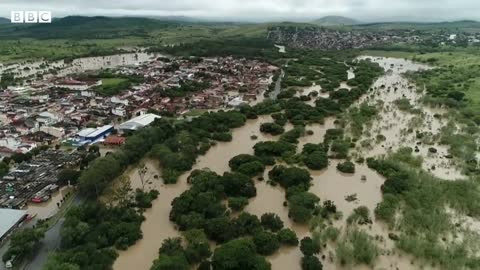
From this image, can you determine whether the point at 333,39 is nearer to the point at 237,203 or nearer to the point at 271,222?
the point at 237,203

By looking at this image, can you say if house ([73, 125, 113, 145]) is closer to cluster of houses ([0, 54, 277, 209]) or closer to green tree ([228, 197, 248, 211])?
cluster of houses ([0, 54, 277, 209])

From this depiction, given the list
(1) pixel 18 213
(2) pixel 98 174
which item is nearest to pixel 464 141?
(2) pixel 98 174

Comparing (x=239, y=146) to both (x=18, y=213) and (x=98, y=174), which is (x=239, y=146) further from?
(x=18, y=213)

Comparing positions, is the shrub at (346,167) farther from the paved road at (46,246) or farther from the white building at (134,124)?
the paved road at (46,246)

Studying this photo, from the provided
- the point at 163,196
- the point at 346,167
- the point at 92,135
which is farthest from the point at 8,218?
the point at 346,167

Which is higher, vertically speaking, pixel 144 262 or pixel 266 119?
pixel 266 119

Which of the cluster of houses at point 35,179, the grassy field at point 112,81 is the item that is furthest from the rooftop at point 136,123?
the grassy field at point 112,81

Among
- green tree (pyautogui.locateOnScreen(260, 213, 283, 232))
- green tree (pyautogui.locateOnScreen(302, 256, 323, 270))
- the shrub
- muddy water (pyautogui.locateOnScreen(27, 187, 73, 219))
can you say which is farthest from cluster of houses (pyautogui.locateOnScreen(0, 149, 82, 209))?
the shrub
